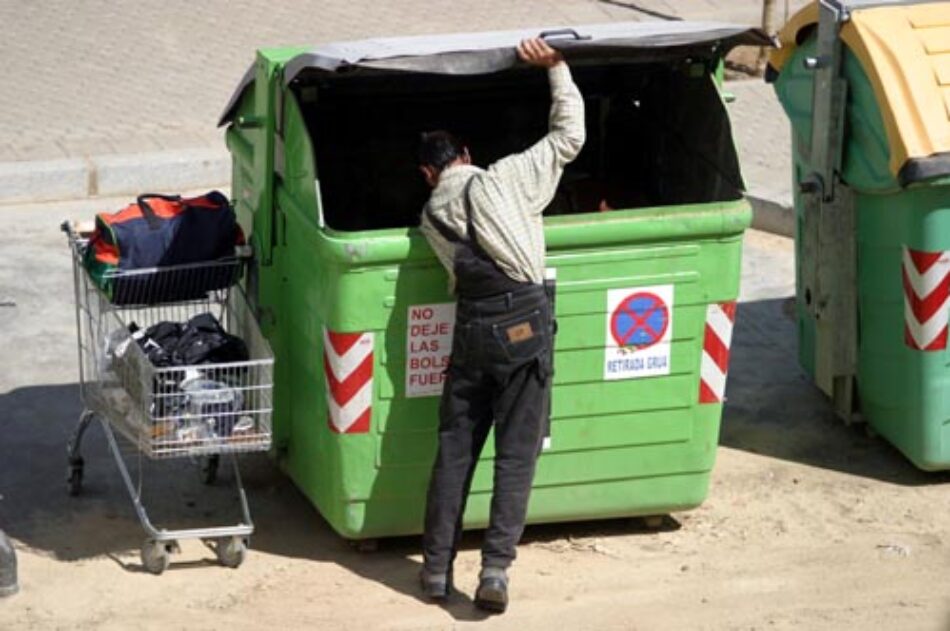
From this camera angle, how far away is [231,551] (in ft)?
22.1

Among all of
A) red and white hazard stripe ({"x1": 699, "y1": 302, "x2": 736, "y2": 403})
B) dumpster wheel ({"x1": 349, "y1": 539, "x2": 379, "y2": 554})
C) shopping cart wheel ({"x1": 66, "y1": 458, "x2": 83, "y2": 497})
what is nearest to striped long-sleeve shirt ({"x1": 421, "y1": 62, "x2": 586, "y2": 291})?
red and white hazard stripe ({"x1": 699, "y1": 302, "x2": 736, "y2": 403})

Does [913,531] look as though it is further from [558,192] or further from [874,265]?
[558,192]

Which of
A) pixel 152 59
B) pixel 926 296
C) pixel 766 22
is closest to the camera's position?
pixel 926 296

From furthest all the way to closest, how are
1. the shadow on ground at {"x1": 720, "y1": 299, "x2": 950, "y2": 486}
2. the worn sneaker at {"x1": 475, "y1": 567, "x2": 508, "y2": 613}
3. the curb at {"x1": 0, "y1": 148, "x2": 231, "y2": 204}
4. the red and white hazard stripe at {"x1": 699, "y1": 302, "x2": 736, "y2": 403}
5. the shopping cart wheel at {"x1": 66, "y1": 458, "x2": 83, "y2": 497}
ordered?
the curb at {"x1": 0, "y1": 148, "x2": 231, "y2": 204}
the shadow on ground at {"x1": 720, "y1": 299, "x2": 950, "y2": 486}
the shopping cart wheel at {"x1": 66, "y1": 458, "x2": 83, "y2": 497}
the red and white hazard stripe at {"x1": 699, "y1": 302, "x2": 736, "y2": 403}
the worn sneaker at {"x1": 475, "y1": 567, "x2": 508, "y2": 613}

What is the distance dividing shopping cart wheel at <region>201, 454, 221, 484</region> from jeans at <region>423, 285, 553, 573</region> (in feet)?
3.98

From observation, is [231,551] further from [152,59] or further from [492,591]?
[152,59]

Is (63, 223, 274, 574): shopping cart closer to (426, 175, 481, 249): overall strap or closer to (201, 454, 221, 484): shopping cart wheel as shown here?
(201, 454, 221, 484): shopping cart wheel

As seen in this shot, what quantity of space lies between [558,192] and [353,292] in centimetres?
128

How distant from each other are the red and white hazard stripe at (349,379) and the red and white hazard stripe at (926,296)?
2.07m

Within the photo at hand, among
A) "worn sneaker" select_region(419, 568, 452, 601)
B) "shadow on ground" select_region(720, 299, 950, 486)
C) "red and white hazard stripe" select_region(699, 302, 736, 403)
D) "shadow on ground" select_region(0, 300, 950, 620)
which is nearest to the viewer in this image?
"worn sneaker" select_region(419, 568, 452, 601)

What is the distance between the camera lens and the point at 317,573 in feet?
22.1

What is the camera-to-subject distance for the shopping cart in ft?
21.3

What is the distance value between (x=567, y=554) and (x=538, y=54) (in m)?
1.74

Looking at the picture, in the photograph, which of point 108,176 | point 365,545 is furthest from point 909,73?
point 108,176
